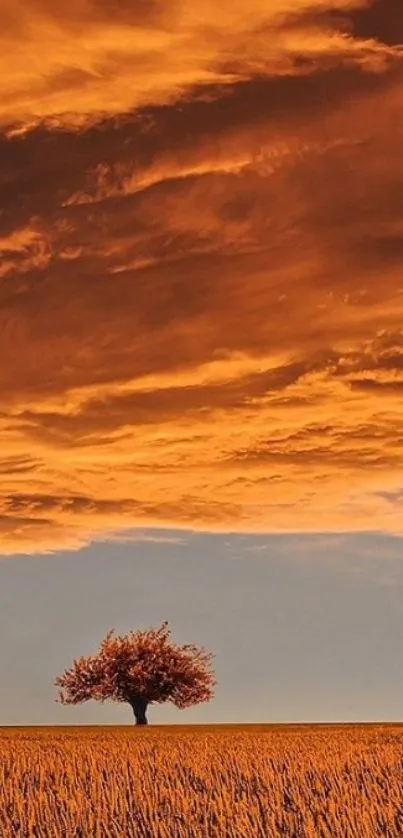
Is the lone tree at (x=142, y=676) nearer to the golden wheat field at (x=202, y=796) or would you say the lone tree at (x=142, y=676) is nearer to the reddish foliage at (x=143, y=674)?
the reddish foliage at (x=143, y=674)

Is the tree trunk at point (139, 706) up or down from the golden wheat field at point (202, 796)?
down

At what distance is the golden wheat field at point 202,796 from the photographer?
61.6ft

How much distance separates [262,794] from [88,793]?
280 cm

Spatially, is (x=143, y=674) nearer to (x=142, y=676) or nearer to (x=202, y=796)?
(x=142, y=676)

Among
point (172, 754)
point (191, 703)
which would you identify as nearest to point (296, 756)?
point (172, 754)

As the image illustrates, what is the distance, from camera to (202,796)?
21.4 metres

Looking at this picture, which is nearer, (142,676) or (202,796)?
(202,796)

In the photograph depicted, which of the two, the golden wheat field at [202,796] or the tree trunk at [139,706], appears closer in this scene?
the golden wheat field at [202,796]

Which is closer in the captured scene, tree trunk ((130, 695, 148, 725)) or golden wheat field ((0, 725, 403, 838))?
golden wheat field ((0, 725, 403, 838))

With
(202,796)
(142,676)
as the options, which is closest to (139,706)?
(142,676)

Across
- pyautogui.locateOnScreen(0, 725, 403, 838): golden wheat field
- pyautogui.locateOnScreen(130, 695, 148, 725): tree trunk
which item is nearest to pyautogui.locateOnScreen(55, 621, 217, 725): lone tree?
pyautogui.locateOnScreen(130, 695, 148, 725): tree trunk

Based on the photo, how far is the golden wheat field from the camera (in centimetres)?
1878

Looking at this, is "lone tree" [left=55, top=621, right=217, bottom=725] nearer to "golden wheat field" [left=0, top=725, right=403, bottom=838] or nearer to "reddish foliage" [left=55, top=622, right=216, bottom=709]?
"reddish foliage" [left=55, top=622, right=216, bottom=709]

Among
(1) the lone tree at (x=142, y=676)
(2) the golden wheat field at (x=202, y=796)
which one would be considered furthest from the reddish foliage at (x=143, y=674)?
(2) the golden wheat field at (x=202, y=796)
